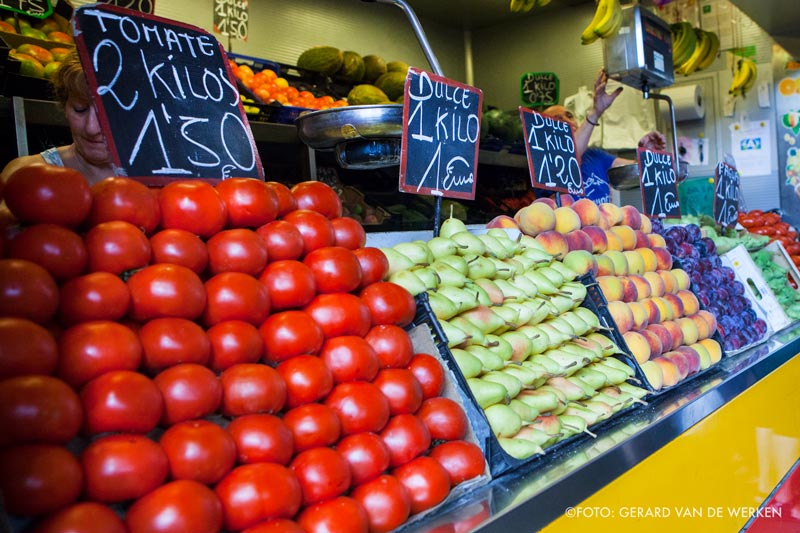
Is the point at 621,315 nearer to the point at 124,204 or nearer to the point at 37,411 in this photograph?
the point at 124,204

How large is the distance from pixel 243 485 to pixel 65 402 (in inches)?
10.4

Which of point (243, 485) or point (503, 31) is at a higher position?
point (503, 31)

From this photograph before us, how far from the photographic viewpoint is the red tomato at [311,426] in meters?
1.10

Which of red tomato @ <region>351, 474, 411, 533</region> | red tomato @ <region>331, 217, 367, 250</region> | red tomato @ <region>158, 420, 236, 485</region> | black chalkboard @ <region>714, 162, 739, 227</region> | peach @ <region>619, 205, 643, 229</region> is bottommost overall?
red tomato @ <region>351, 474, 411, 533</region>

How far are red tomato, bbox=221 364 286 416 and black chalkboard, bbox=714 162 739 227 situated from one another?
3.45 metres

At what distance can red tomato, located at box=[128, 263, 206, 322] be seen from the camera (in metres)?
1.06

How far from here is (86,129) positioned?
2.54 meters

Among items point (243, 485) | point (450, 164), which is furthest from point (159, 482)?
point (450, 164)

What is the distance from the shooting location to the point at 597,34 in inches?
178

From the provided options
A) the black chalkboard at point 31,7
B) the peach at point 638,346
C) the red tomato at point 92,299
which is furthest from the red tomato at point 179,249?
the black chalkboard at point 31,7

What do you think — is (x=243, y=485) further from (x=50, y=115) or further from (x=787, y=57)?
(x=787, y=57)

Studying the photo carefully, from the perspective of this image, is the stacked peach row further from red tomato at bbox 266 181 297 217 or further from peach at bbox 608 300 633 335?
red tomato at bbox 266 181 297 217

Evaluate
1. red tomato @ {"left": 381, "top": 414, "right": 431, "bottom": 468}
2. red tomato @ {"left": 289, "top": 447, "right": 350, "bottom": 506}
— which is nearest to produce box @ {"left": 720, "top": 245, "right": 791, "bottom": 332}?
red tomato @ {"left": 381, "top": 414, "right": 431, "bottom": 468}

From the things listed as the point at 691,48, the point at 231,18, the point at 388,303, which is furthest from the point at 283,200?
the point at 691,48
